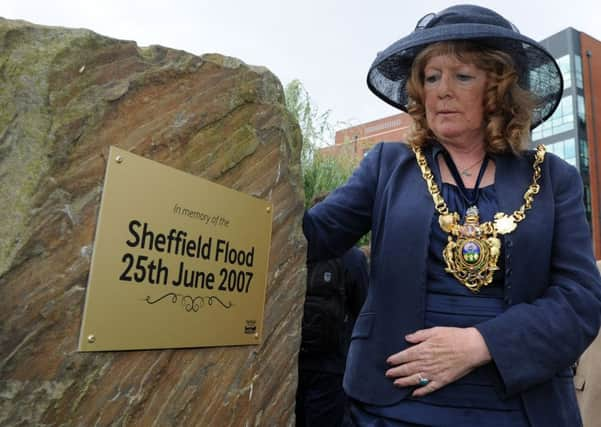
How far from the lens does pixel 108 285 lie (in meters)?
1.00

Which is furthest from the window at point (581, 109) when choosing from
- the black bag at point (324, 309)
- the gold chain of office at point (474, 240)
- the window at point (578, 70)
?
the gold chain of office at point (474, 240)

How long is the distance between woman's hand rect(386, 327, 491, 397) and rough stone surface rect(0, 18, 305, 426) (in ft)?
1.15

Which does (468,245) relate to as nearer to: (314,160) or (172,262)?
(172,262)

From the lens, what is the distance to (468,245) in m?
1.35

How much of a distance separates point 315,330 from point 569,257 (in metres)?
1.82

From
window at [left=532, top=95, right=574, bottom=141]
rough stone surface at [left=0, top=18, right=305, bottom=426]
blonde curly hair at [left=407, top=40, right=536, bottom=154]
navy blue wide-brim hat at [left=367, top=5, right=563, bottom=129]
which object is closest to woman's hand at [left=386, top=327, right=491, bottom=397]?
rough stone surface at [left=0, top=18, right=305, bottom=426]

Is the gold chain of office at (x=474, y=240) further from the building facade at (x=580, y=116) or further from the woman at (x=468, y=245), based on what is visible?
the building facade at (x=580, y=116)

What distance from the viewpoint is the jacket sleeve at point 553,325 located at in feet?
4.00

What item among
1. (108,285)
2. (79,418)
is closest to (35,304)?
(108,285)

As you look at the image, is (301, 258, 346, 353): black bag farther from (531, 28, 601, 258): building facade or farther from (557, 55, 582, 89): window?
(557, 55, 582, 89): window

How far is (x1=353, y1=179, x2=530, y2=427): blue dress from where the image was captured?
124cm

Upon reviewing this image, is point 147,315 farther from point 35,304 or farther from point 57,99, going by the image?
point 57,99

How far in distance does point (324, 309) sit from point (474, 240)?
1.70 metres

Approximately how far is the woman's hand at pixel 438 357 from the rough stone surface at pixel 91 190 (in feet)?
1.15
